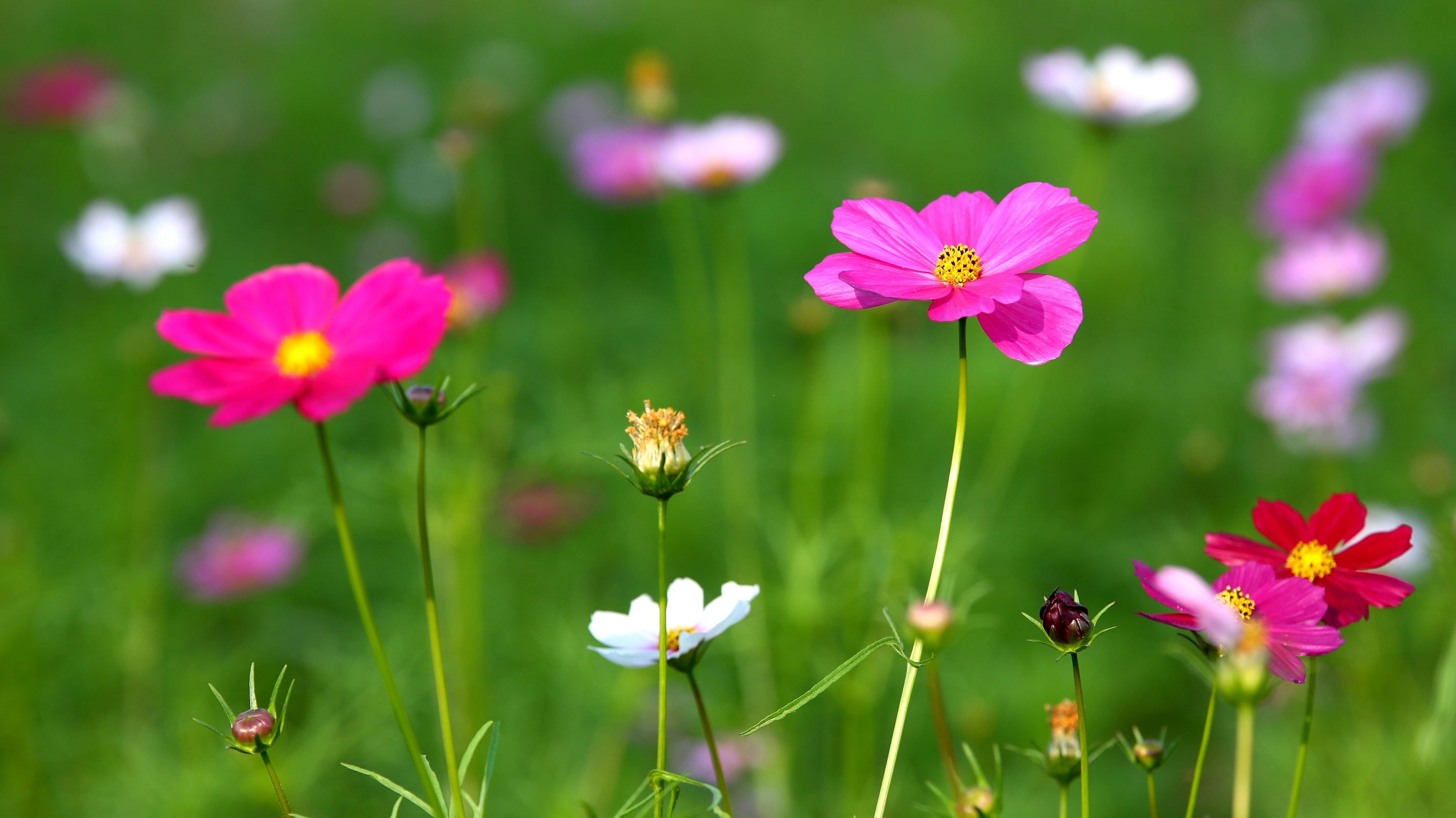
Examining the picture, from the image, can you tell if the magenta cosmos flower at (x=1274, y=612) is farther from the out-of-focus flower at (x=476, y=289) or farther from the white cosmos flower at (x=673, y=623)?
the out-of-focus flower at (x=476, y=289)

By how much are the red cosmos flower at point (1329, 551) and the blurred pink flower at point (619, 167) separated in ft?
4.15

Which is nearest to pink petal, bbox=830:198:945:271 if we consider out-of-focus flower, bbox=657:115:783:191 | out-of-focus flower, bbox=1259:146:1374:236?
out-of-focus flower, bbox=657:115:783:191

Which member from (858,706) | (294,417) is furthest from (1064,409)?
(294,417)

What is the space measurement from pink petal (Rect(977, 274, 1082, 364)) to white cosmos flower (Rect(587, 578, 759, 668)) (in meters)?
0.15

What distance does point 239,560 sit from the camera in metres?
1.44

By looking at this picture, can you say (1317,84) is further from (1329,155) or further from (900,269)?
(900,269)

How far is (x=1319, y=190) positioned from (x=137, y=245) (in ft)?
5.64

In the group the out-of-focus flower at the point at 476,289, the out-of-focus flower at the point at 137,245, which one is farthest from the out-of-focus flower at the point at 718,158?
the out-of-focus flower at the point at 137,245

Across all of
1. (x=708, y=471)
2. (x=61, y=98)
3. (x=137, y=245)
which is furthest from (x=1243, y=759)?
(x=61, y=98)

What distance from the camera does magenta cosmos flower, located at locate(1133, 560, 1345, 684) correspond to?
0.44 m

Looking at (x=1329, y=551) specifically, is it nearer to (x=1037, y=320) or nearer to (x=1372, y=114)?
(x=1037, y=320)

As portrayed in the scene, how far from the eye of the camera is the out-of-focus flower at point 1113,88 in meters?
Answer: 1.10

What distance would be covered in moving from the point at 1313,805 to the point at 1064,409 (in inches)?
31.2

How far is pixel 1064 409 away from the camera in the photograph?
1823mm
